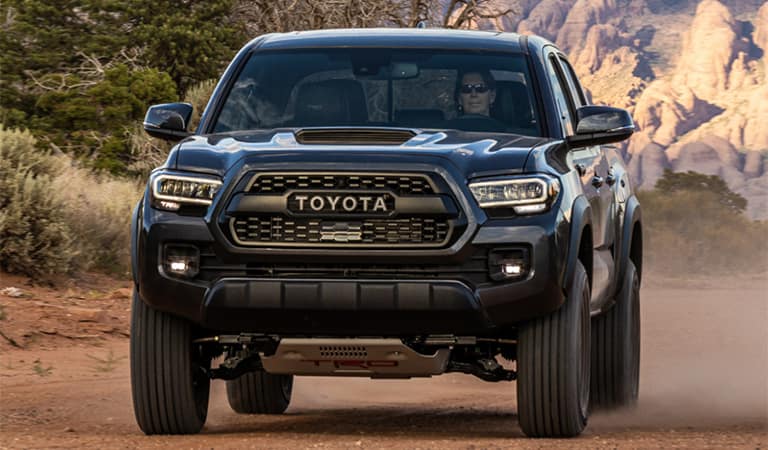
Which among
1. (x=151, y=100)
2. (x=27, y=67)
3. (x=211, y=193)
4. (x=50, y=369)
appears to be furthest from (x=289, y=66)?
(x=27, y=67)

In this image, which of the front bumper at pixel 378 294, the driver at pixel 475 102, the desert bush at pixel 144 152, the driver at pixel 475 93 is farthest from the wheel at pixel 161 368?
the desert bush at pixel 144 152

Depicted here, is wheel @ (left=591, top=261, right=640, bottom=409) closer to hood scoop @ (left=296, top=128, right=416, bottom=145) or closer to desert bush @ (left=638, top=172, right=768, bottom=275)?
hood scoop @ (left=296, top=128, right=416, bottom=145)

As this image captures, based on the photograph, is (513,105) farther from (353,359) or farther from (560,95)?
(353,359)

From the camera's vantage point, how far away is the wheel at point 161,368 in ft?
23.5

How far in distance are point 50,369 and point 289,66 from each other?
412 centimetres

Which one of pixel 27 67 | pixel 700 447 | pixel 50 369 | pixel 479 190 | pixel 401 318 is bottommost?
pixel 27 67

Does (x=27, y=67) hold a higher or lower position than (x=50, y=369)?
lower

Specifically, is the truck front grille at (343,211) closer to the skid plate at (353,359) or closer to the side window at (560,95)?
the skid plate at (353,359)

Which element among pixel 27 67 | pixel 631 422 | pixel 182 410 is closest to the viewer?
pixel 182 410

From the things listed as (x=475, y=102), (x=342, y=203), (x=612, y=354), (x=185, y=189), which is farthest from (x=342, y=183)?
(x=612, y=354)

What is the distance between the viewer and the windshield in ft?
25.9

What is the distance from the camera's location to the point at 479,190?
6727 mm

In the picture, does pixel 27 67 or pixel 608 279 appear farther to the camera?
pixel 27 67

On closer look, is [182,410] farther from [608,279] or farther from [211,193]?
[608,279]
